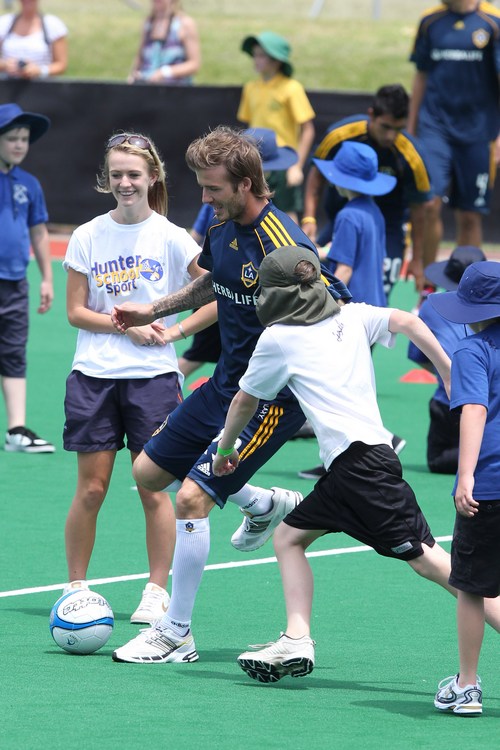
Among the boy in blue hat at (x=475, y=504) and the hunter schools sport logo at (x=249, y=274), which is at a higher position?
the hunter schools sport logo at (x=249, y=274)

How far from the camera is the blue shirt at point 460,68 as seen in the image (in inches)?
586

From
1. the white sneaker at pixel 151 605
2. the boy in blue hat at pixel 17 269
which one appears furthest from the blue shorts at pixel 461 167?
the white sneaker at pixel 151 605

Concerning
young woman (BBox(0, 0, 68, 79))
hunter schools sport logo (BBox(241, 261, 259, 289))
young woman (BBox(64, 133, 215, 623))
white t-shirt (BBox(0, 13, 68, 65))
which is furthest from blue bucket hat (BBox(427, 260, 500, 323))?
white t-shirt (BBox(0, 13, 68, 65))

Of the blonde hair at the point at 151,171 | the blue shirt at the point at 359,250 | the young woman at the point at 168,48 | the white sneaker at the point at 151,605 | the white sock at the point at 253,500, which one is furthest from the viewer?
the young woman at the point at 168,48

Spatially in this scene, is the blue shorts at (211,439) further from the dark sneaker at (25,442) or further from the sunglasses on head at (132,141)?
the dark sneaker at (25,442)

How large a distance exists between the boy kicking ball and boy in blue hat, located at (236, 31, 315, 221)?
1037cm

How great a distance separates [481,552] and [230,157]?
71.2 inches

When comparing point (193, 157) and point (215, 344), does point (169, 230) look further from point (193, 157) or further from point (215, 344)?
point (215, 344)

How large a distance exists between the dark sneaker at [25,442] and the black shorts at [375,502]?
510 cm

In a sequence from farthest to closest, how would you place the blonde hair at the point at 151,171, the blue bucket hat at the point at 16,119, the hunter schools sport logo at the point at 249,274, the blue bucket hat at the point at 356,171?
the blue bucket hat at the point at 16,119, the blue bucket hat at the point at 356,171, the blonde hair at the point at 151,171, the hunter schools sport logo at the point at 249,274

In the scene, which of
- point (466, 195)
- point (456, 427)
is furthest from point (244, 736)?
point (466, 195)

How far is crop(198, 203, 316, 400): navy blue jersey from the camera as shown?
20.2 feet

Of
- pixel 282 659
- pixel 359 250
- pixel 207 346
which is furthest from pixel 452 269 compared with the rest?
pixel 282 659

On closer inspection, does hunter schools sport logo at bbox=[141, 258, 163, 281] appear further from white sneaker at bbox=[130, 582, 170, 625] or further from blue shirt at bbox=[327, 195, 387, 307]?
blue shirt at bbox=[327, 195, 387, 307]
